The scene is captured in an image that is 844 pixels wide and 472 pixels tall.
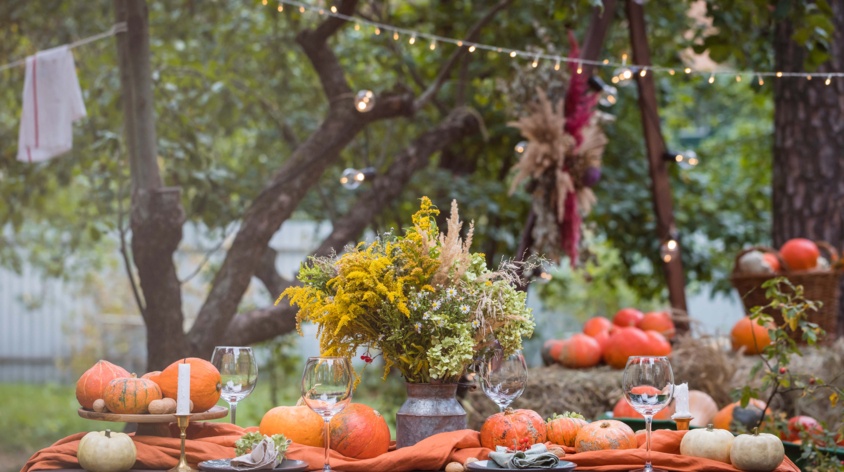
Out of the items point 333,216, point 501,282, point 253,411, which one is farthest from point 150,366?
point 253,411

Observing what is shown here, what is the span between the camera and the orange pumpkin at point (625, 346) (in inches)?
153

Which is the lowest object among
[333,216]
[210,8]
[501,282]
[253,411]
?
[253,411]

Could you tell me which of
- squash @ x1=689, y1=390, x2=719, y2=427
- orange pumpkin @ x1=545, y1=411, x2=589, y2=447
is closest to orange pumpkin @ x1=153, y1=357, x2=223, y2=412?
orange pumpkin @ x1=545, y1=411, x2=589, y2=447

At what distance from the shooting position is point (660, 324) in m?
4.22

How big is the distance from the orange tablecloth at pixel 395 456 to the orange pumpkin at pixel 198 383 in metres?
0.10

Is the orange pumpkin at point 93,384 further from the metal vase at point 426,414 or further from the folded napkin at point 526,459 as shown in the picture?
the folded napkin at point 526,459

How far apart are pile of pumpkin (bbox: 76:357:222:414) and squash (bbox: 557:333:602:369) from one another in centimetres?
235

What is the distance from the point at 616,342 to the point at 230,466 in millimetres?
2468

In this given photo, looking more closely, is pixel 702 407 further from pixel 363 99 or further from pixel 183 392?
pixel 183 392

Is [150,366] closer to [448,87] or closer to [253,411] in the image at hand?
[448,87]

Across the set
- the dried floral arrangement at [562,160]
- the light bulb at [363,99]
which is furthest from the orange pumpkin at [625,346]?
the light bulb at [363,99]

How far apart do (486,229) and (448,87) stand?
0.90 meters

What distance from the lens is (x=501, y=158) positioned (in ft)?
19.0

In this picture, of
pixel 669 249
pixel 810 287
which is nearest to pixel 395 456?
pixel 810 287
